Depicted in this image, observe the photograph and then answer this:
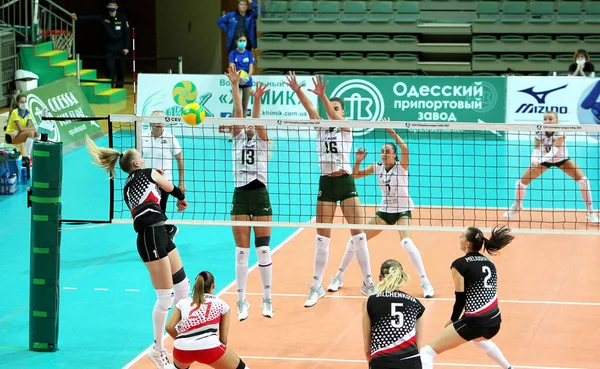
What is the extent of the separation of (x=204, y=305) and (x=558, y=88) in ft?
47.8

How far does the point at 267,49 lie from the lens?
85.1 ft

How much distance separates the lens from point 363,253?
34.7ft

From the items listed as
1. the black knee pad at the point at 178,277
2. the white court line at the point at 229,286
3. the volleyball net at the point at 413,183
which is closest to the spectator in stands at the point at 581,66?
Result: the volleyball net at the point at 413,183

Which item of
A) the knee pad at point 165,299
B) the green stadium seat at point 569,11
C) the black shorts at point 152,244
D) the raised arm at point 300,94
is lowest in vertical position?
the knee pad at point 165,299

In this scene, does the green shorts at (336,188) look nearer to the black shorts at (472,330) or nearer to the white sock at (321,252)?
the white sock at (321,252)

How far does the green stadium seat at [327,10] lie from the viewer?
2595cm

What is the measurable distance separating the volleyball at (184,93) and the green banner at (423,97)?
314cm

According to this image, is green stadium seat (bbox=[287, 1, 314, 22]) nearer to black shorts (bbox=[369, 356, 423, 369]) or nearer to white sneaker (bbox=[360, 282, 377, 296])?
white sneaker (bbox=[360, 282, 377, 296])

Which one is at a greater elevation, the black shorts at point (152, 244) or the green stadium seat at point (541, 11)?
the green stadium seat at point (541, 11)

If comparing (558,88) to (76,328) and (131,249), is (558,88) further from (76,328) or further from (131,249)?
(76,328)

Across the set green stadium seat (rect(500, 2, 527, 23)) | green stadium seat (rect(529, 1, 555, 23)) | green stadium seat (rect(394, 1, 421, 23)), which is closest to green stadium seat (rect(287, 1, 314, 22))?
green stadium seat (rect(394, 1, 421, 23))

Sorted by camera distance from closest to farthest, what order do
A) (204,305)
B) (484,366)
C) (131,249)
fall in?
(204,305) → (484,366) → (131,249)

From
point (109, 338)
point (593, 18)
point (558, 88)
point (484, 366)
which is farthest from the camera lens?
point (593, 18)

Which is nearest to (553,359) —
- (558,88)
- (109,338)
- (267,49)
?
(109,338)
